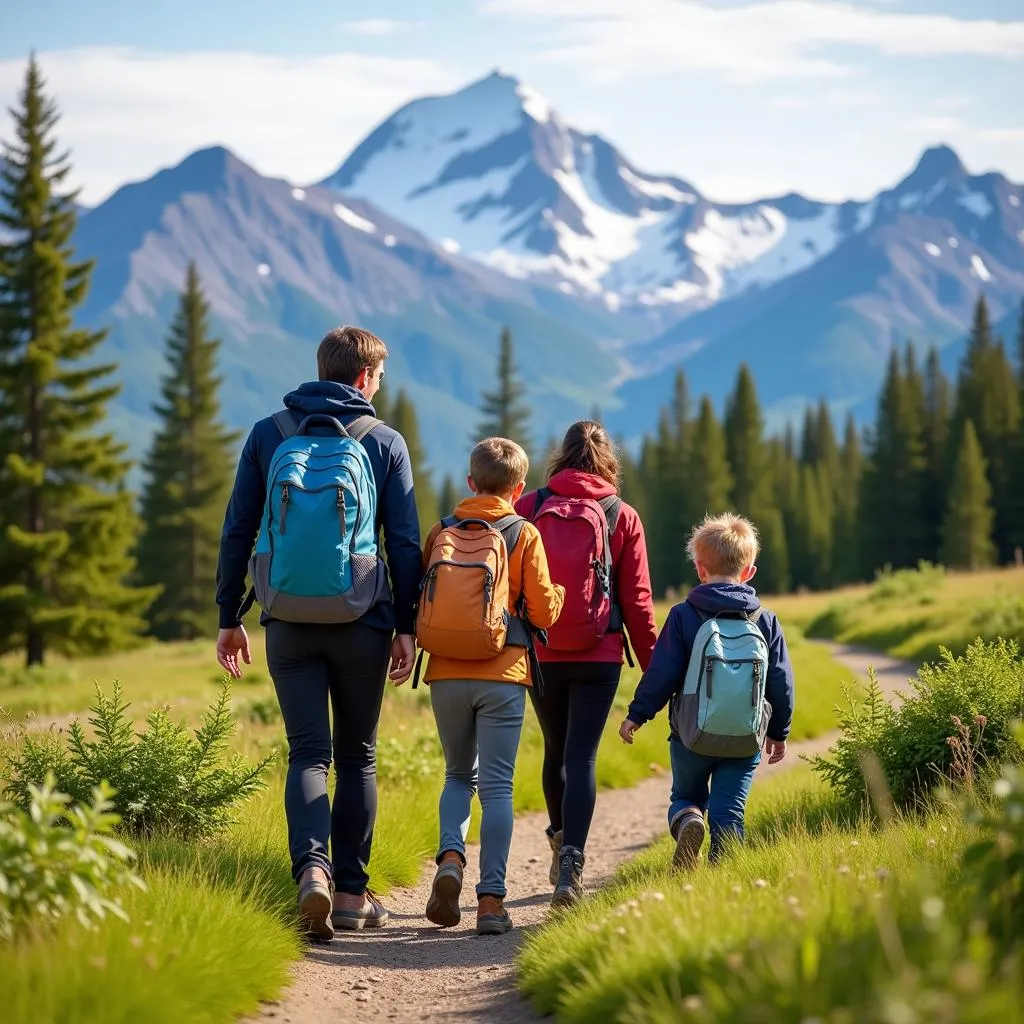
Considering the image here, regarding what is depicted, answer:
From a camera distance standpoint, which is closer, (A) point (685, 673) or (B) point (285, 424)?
(B) point (285, 424)

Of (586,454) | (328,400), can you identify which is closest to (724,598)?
(586,454)

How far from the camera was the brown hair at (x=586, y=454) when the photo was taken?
6.97 m

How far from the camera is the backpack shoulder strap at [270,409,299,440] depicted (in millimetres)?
6102

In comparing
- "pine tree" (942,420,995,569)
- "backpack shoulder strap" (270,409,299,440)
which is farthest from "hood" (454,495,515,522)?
"pine tree" (942,420,995,569)

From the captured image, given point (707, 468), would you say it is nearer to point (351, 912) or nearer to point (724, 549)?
point (724, 549)

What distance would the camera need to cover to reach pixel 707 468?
79.8 meters

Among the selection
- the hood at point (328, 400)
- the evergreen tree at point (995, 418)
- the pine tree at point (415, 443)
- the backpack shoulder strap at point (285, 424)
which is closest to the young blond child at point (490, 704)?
the hood at point (328, 400)

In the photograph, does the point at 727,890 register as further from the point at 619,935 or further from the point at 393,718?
the point at 393,718

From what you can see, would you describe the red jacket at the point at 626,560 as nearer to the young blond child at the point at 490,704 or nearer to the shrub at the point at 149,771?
the young blond child at the point at 490,704

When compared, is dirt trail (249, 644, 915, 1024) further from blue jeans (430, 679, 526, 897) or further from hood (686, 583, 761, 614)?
hood (686, 583, 761, 614)

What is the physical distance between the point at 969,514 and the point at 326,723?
204 feet

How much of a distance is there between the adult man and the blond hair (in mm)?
1366

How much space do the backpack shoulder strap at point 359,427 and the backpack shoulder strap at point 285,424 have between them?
0.78 feet

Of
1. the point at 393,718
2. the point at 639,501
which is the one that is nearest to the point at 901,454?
the point at 639,501
